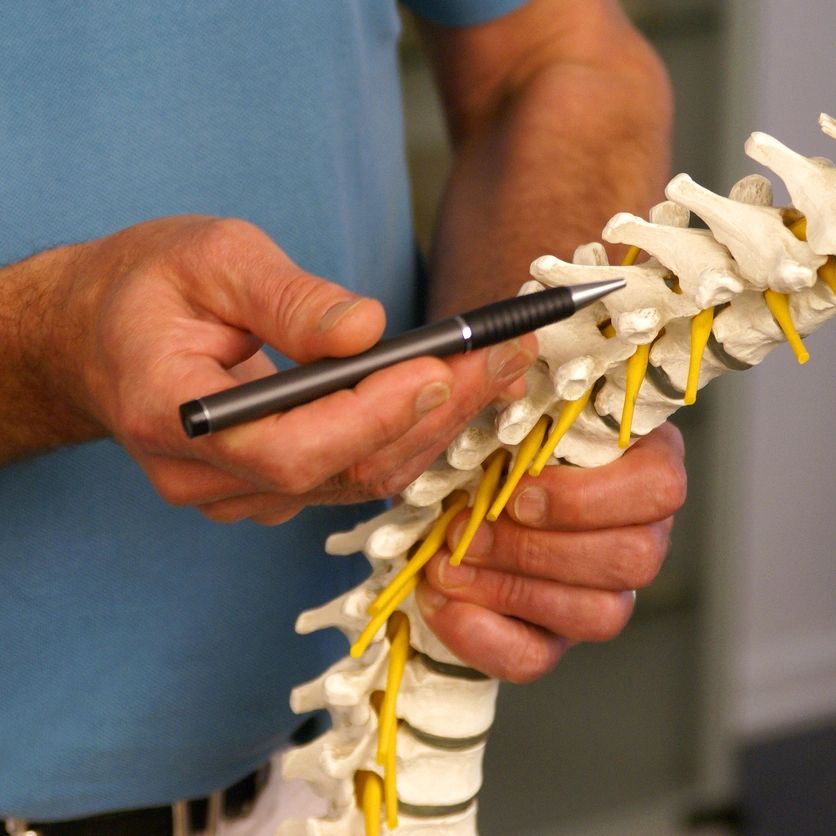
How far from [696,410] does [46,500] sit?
140 cm

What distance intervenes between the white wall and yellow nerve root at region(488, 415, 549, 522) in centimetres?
150

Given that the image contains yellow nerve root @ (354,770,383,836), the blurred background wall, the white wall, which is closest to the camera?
yellow nerve root @ (354,770,383,836)

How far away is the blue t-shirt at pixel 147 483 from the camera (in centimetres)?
65

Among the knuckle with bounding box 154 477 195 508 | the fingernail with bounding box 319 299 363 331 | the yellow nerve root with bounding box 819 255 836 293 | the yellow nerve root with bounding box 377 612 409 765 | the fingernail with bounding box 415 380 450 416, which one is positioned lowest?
the yellow nerve root with bounding box 377 612 409 765

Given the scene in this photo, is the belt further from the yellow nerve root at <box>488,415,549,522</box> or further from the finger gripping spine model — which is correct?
the yellow nerve root at <box>488,415,549,522</box>

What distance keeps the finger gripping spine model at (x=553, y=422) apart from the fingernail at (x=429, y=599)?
0.01 m

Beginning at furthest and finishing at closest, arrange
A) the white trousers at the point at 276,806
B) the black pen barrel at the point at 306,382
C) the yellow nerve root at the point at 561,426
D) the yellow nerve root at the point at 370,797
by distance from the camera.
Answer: the white trousers at the point at 276,806 → the yellow nerve root at the point at 370,797 → the yellow nerve root at the point at 561,426 → the black pen barrel at the point at 306,382

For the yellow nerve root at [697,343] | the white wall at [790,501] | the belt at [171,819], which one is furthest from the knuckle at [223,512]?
the white wall at [790,501]

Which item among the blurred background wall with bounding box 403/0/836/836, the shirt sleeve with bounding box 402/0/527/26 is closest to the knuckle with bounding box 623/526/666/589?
the shirt sleeve with bounding box 402/0/527/26

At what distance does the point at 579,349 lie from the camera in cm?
57

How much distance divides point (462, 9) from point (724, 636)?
141 cm

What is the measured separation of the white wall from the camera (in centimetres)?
207

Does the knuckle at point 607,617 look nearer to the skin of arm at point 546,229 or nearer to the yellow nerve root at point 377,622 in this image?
the skin of arm at point 546,229

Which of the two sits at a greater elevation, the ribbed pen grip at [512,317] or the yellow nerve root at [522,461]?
the ribbed pen grip at [512,317]
